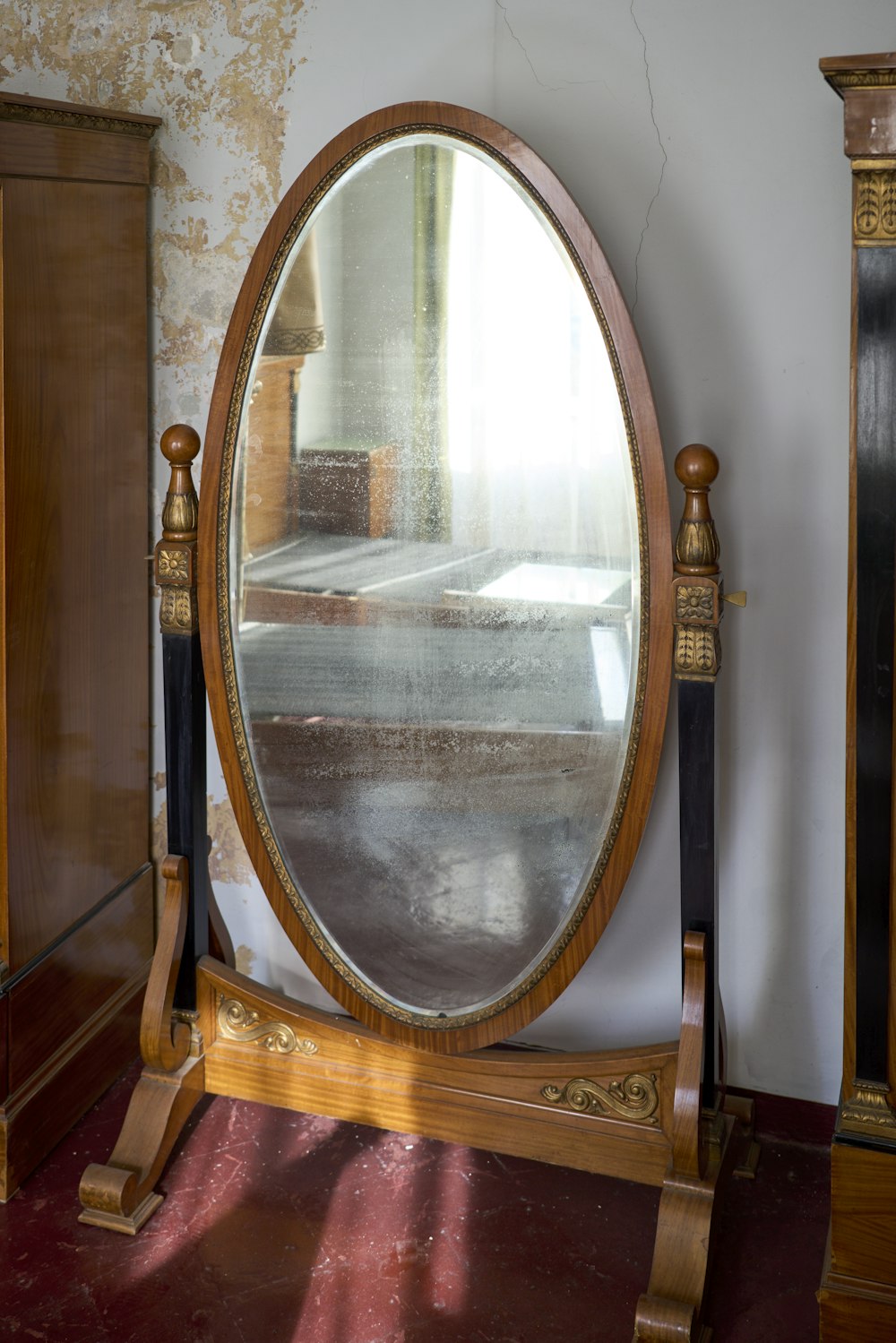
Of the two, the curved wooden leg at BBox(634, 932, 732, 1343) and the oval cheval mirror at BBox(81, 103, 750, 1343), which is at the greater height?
the oval cheval mirror at BBox(81, 103, 750, 1343)

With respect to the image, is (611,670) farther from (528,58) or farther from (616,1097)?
(528,58)

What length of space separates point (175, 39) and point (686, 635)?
1.50 metres

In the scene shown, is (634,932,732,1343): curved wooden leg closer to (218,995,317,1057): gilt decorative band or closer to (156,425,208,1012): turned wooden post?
(218,995,317,1057): gilt decorative band

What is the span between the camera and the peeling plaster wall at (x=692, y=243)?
82.4 inches

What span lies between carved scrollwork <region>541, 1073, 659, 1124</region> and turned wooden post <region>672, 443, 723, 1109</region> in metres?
0.09

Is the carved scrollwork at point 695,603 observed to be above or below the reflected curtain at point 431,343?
below

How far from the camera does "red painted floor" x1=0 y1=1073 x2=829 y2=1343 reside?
1.91 m

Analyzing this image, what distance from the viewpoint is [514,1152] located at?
2219 millimetres

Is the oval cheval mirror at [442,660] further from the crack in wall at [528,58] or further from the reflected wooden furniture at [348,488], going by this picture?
the crack in wall at [528,58]

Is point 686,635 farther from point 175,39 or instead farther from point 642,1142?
point 175,39

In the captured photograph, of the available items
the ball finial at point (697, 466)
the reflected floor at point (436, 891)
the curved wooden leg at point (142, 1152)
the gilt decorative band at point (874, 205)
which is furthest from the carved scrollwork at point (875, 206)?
the curved wooden leg at point (142, 1152)

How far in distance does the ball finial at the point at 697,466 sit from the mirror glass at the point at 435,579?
128 mm

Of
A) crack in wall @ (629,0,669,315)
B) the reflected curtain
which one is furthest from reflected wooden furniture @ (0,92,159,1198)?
crack in wall @ (629,0,669,315)

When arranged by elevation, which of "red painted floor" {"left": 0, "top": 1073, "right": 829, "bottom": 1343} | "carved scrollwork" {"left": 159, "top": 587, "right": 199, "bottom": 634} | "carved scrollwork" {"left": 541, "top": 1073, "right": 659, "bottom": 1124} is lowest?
"red painted floor" {"left": 0, "top": 1073, "right": 829, "bottom": 1343}
